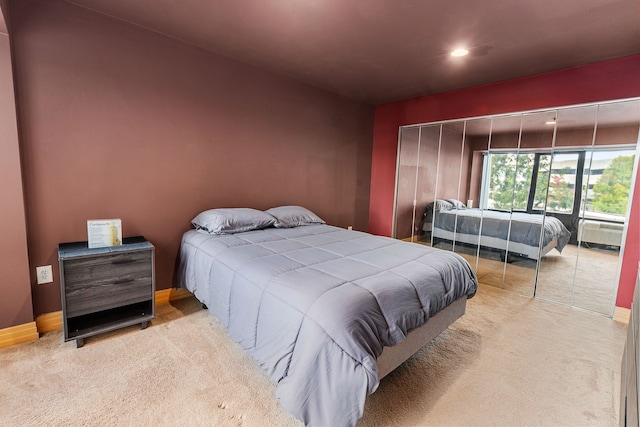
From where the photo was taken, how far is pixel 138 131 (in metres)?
2.62

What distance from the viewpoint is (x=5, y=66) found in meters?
1.95

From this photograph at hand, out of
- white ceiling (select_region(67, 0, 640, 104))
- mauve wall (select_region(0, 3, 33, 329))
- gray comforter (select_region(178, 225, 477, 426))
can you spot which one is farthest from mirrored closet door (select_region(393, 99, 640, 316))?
→ mauve wall (select_region(0, 3, 33, 329))

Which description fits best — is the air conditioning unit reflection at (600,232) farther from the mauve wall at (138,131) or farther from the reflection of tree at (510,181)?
the mauve wall at (138,131)

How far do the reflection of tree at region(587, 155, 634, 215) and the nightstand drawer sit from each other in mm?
4222

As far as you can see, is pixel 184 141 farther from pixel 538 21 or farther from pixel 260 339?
pixel 538 21

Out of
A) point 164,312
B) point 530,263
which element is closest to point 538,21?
point 530,263

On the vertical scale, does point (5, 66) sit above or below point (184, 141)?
above

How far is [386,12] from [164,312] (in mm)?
3137

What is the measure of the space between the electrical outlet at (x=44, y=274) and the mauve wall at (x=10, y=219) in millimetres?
114

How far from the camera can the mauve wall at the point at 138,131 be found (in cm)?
220

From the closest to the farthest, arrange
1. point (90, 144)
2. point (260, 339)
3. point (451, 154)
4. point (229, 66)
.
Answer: point (260, 339) → point (90, 144) → point (229, 66) → point (451, 154)

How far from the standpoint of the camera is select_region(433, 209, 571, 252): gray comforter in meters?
3.22

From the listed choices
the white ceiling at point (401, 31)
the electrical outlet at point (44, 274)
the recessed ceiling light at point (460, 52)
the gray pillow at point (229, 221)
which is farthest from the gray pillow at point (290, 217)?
the recessed ceiling light at point (460, 52)

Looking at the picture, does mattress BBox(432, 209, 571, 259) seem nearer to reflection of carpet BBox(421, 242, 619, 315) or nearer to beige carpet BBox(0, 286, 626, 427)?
reflection of carpet BBox(421, 242, 619, 315)
